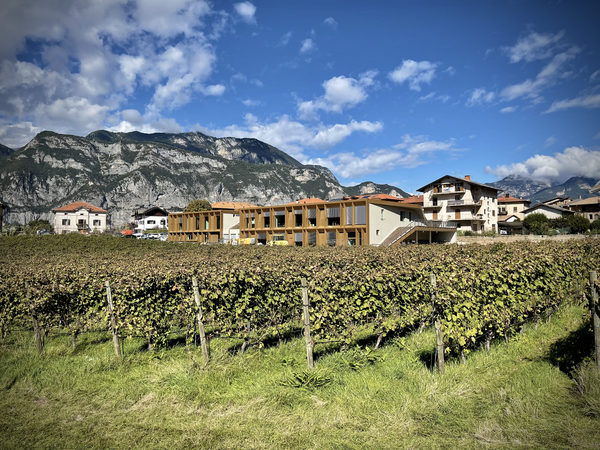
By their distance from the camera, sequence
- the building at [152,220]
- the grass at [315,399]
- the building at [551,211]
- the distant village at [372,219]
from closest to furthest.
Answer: the grass at [315,399] → the distant village at [372,219] → the building at [551,211] → the building at [152,220]

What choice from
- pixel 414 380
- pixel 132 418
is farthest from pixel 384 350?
pixel 132 418

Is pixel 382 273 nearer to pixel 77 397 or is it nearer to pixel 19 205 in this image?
pixel 77 397

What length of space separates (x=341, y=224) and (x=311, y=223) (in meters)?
6.40

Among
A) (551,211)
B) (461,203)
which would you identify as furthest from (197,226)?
(551,211)

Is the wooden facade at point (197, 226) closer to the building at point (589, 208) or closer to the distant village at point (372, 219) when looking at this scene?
the distant village at point (372, 219)

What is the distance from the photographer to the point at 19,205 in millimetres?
177875

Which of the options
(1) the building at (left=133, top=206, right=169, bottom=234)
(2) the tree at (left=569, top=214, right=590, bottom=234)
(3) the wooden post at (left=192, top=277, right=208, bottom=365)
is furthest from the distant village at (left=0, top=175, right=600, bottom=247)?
(3) the wooden post at (left=192, top=277, right=208, bottom=365)

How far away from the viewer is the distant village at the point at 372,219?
48.4 metres

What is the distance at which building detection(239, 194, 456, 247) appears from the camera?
47562 mm

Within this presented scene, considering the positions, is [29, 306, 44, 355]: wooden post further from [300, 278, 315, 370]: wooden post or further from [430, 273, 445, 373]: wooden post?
[430, 273, 445, 373]: wooden post

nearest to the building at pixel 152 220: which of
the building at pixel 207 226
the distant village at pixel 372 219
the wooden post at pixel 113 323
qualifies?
the distant village at pixel 372 219

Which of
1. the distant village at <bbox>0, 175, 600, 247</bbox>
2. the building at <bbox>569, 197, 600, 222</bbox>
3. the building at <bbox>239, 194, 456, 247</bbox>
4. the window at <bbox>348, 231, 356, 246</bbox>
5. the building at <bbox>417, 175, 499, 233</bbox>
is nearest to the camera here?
the building at <bbox>239, 194, 456, 247</bbox>

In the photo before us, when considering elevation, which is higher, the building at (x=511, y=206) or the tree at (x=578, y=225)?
the building at (x=511, y=206)

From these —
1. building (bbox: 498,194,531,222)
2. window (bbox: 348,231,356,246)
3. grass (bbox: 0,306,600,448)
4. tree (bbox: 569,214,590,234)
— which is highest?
building (bbox: 498,194,531,222)
